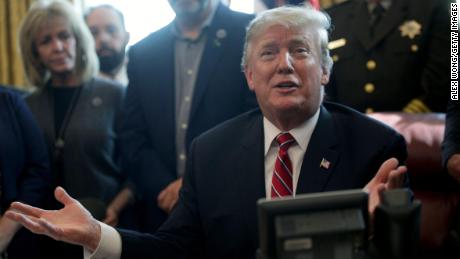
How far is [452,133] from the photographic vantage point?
2.27 m

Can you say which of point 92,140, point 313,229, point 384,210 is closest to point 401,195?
point 384,210

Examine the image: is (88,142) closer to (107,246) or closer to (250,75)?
(250,75)

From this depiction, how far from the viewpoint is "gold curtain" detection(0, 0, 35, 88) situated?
17.4ft

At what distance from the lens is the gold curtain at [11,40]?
5301 millimetres

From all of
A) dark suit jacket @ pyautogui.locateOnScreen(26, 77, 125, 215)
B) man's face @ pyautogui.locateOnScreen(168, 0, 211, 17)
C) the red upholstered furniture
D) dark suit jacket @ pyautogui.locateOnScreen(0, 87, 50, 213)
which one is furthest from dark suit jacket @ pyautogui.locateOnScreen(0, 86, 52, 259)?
the red upholstered furniture

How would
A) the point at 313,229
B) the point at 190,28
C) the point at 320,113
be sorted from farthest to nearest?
the point at 190,28, the point at 320,113, the point at 313,229

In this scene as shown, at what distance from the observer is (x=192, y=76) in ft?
9.82

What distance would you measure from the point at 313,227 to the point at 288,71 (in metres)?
0.90

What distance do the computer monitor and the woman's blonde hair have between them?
2.21 meters

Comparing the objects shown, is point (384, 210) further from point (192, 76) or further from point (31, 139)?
point (31, 139)

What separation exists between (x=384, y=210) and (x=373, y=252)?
4.0 inches

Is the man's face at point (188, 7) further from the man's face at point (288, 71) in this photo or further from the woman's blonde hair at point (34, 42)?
the man's face at point (288, 71)

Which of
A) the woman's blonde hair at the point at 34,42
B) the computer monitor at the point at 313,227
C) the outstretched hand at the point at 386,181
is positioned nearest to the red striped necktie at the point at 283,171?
the outstretched hand at the point at 386,181

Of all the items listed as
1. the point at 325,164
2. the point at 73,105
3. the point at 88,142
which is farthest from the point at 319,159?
the point at 73,105
